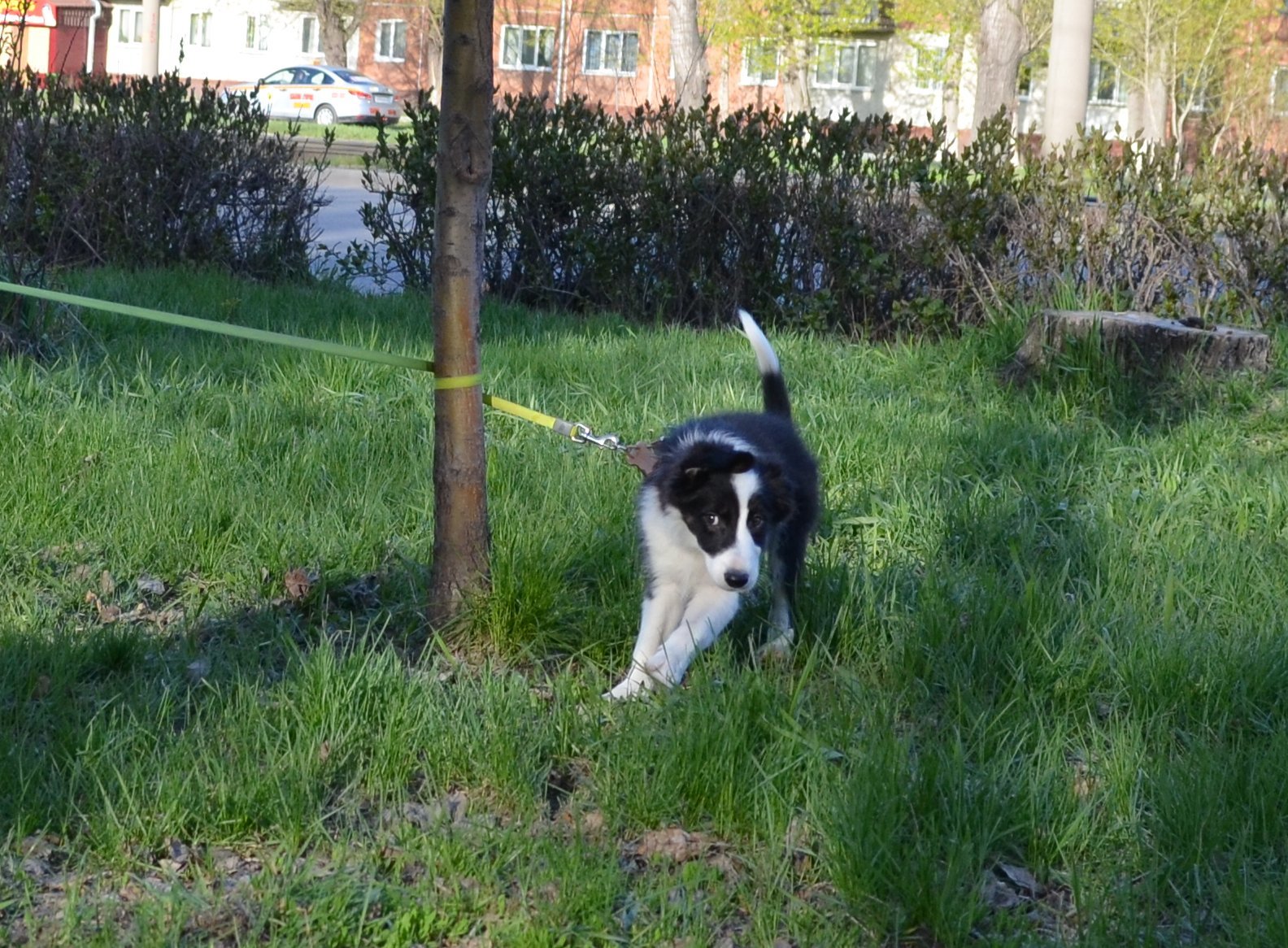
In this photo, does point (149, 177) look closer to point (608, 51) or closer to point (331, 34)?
point (608, 51)

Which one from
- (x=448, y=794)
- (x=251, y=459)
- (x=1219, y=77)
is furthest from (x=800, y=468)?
(x=1219, y=77)

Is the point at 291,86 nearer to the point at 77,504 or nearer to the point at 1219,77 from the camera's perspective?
the point at 1219,77

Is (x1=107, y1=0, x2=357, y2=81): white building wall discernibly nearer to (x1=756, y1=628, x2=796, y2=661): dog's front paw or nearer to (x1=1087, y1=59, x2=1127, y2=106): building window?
(x1=1087, y1=59, x2=1127, y2=106): building window

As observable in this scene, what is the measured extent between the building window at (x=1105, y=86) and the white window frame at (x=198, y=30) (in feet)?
105

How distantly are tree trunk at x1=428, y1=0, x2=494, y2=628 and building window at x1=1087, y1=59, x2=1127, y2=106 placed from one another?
132 ft

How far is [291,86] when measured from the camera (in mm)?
39406

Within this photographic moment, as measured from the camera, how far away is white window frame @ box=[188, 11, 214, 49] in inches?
2105

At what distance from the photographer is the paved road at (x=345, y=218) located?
9913 millimetres

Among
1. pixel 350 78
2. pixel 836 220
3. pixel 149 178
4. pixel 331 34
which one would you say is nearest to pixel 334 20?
pixel 331 34

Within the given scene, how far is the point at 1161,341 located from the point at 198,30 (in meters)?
53.2

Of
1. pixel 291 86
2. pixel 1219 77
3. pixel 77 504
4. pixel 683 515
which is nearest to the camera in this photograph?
pixel 683 515

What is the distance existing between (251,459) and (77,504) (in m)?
0.69

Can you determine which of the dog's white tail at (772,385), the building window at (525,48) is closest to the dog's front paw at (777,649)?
the dog's white tail at (772,385)

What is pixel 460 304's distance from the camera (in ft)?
12.7
